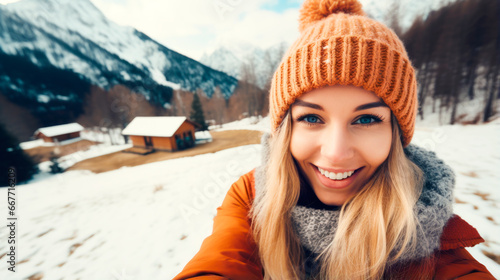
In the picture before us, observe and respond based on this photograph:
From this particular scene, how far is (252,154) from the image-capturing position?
643 centimetres

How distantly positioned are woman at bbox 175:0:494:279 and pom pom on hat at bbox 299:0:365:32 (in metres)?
0.04

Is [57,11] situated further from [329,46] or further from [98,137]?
[329,46]

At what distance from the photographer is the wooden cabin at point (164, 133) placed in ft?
34.5

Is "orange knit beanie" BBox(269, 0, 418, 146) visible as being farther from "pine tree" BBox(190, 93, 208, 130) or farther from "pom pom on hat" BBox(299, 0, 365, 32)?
"pine tree" BBox(190, 93, 208, 130)

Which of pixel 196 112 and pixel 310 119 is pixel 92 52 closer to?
pixel 196 112

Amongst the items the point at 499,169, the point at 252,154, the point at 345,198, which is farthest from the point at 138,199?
the point at 499,169

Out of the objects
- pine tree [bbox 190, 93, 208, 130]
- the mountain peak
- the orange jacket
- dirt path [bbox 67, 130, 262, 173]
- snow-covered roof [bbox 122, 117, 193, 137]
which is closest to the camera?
the orange jacket

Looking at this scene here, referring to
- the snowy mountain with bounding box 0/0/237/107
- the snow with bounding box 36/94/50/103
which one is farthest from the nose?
the snow with bounding box 36/94/50/103

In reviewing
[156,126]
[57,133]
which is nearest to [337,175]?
[156,126]

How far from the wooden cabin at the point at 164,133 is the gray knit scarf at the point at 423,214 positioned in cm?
1043

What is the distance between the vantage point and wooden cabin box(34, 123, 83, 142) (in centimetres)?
1525

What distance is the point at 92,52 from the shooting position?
3734 cm

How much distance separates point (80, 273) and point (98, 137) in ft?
69.4

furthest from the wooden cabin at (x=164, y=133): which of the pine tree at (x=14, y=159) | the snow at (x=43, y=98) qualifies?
the snow at (x=43, y=98)
